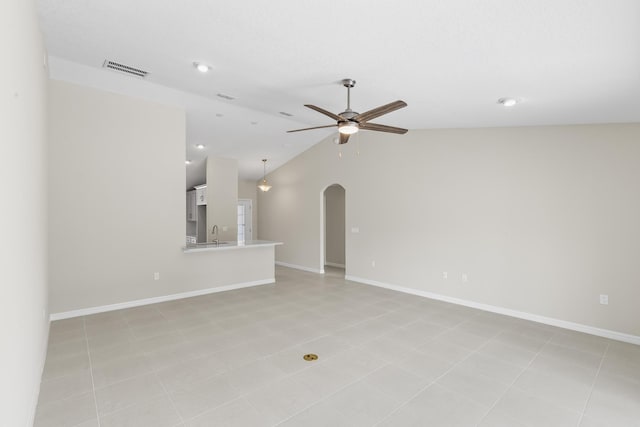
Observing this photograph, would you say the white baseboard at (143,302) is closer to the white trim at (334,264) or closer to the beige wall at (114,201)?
the beige wall at (114,201)

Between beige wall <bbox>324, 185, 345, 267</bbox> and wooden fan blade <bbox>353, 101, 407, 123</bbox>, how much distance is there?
528 cm

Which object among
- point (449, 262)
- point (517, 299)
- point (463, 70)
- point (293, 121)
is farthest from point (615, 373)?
point (293, 121)

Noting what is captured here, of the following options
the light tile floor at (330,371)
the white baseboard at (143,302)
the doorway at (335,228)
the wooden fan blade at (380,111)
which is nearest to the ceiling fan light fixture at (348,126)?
the wooden fan blade at (380,111)

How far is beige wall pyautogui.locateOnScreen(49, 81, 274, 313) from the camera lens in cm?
431

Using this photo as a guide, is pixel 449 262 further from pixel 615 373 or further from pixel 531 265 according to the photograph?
pixel 615 373

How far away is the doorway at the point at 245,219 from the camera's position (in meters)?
10.0

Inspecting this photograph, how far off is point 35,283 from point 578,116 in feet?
18.5

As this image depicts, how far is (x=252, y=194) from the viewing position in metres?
10.2

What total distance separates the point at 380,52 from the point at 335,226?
648 centimetres

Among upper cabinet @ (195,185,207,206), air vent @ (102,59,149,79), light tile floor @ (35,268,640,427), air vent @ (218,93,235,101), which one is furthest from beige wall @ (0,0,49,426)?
upper cabinet @ (195,185,207,206)

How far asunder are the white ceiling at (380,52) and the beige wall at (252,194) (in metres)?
5.42

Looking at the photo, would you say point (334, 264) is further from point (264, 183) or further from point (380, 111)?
point (380, 111)

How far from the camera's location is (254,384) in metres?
2.74

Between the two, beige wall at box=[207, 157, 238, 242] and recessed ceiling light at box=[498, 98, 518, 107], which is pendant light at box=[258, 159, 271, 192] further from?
recessed ceiling light at box=[498, 98, 518, 107]
